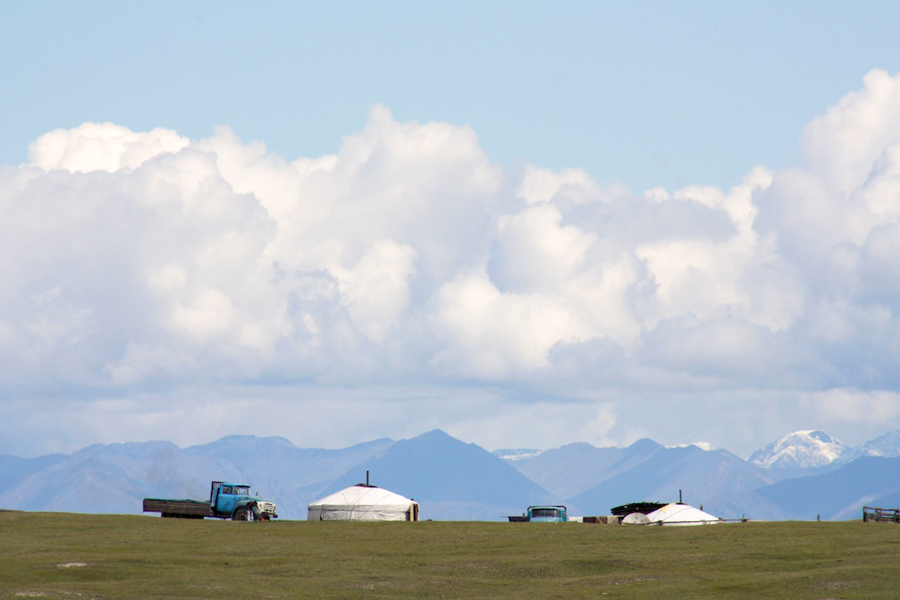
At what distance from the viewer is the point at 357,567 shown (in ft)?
226

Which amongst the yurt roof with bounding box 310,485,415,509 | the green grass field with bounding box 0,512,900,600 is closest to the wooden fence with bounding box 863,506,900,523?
the green grass field with bounding box 0,512,900,600

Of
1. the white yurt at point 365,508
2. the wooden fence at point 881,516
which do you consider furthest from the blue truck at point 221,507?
the wooden fence at point 881,516

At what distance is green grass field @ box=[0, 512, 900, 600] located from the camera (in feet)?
195

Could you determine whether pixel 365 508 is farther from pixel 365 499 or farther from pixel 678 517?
pixel 678 517

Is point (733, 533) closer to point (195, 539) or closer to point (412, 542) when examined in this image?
point (412, 542)

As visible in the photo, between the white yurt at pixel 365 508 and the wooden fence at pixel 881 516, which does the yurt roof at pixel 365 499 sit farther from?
the wooden fence at pixel 881 516

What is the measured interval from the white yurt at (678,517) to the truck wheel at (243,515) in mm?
33929

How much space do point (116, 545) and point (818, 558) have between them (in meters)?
39.6

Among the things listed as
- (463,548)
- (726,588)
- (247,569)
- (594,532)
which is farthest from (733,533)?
(247,569)

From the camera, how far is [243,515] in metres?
109

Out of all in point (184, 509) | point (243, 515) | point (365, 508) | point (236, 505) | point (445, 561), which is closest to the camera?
point (445, 561)

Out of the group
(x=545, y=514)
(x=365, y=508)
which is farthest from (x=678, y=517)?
(x=365, y=508)

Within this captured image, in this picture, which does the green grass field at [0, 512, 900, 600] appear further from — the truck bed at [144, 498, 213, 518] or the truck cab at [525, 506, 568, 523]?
the truck cab at [525, 506, 568, 523]

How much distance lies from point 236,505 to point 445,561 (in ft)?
139
